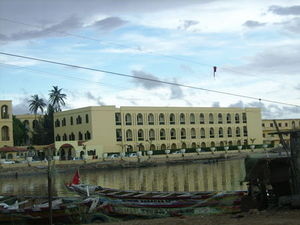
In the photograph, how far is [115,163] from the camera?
7031 centimetres

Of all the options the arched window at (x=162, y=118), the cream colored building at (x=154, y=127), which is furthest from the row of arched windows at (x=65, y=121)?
the arched window at (x=162, y=118)

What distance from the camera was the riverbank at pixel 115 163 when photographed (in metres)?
62.9

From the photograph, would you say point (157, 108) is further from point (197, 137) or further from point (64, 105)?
point (64, 105)

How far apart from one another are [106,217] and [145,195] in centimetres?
191

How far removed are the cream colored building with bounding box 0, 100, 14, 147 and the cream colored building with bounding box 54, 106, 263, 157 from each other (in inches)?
331

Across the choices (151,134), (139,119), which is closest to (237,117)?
(151,134)

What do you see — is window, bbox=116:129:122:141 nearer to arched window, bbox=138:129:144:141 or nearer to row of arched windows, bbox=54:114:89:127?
arched window, bbox=138:129:144:141

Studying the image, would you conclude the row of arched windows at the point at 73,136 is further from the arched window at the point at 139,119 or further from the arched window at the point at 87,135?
the arched window at the point at 139,119

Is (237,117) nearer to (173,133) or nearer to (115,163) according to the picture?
(173,133)

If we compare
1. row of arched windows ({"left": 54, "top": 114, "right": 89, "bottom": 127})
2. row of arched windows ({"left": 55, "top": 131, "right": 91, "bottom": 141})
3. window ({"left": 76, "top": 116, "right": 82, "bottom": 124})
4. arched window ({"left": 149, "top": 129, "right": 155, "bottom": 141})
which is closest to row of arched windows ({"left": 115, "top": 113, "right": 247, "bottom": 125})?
arched window ({"left": 149, "top": 129, "right": 155, "bottom": 141})

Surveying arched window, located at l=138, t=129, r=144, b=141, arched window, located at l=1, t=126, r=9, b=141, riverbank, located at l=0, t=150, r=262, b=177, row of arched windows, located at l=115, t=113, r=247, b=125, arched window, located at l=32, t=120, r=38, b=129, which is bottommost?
riverbank, located at l=0, t=150, r=262, b=177

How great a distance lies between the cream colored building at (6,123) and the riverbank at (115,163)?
1209 centimetres

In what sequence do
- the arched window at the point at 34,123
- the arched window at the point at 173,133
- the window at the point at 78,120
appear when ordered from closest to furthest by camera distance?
the window at the point at 78,120 → the arched window at the point at 173,133 → the arched window at the point at 34,123

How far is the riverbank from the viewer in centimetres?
6294
